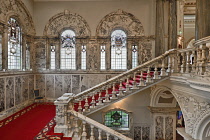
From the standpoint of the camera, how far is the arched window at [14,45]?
8.23 m

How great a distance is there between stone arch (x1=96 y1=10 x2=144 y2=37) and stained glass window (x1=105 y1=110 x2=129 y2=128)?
5.45 meters

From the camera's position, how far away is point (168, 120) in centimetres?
816

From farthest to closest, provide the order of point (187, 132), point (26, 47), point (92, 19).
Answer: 1. point (92, 19)
2. point (26, 47)
3. point (187, 132)

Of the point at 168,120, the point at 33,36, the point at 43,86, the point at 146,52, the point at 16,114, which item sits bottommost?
the point at 168,120

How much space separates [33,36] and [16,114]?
216 inches

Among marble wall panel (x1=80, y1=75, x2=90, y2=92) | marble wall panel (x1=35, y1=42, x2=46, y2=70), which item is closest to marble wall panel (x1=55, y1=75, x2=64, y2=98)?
marble wall panel (x1=35, y1=42, x2=46, y2=70)

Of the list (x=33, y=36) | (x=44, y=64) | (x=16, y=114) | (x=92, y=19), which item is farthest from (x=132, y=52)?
(x=16, y=114)

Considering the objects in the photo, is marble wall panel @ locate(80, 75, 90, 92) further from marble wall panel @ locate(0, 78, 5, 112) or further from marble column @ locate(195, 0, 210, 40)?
marble column @ locate(195, 0, 210, 40)

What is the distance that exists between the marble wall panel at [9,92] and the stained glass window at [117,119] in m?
5.41

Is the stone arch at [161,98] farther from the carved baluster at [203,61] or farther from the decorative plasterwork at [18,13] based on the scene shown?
the decorative plasterwork at [18,13]

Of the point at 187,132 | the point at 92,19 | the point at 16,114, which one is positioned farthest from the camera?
the point at 92,19

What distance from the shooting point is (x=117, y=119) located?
9.14 meters

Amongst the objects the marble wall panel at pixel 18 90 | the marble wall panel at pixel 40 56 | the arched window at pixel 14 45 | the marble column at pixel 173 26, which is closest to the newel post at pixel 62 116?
the marble wall panel at pixel 18 90

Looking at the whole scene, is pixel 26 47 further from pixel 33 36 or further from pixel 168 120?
pixel 168 120
